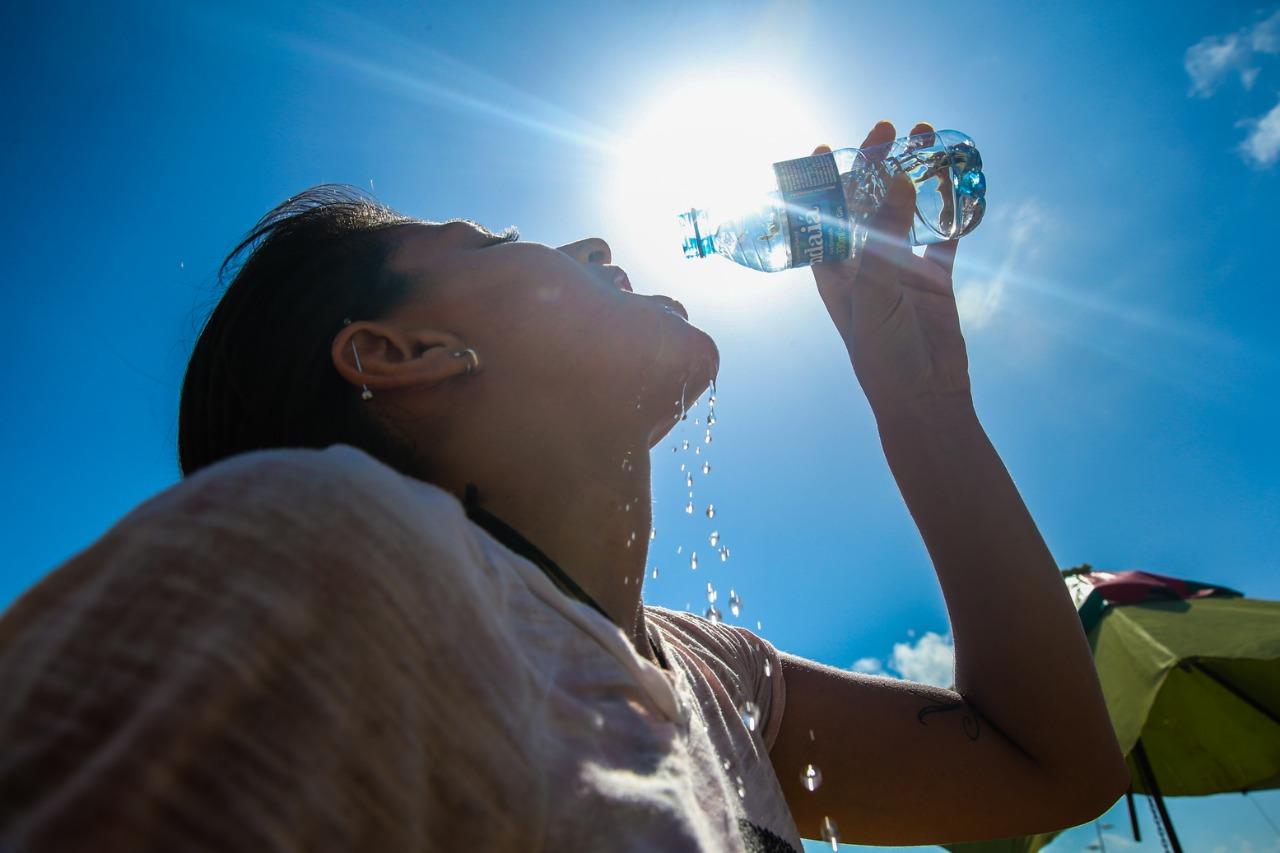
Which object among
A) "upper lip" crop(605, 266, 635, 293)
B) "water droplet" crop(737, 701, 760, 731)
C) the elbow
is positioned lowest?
the elbow

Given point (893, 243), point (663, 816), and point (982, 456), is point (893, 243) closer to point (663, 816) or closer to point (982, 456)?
point (982, 456)

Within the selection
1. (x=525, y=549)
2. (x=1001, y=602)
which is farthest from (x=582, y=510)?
(x=1001, y=602)

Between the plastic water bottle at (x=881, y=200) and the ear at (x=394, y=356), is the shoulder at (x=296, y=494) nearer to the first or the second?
the ear at (x=394, y=356)

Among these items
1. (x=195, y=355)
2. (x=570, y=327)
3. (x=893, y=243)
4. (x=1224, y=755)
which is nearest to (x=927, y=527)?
(x=893, y=243)

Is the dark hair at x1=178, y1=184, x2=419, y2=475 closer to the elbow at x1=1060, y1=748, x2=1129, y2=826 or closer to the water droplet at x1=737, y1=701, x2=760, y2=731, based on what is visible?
the water droplet at x1=737, y1=701, x2=760, y2=731

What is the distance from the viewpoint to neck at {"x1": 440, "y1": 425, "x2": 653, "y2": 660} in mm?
1582

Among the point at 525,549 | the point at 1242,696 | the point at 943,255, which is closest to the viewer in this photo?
the point at 525,549

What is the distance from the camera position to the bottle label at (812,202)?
2.46 meters

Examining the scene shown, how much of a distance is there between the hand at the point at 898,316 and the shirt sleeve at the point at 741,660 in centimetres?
107

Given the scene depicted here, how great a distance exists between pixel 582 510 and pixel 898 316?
1660mm

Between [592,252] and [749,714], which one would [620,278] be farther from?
[749,714]

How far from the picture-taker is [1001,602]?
206 centimetres

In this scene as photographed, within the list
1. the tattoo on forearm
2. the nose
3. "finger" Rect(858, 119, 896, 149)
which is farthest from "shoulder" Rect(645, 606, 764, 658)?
"finger" Rect(858, 119, 896, 149)

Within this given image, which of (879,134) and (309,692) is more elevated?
(879,134)
